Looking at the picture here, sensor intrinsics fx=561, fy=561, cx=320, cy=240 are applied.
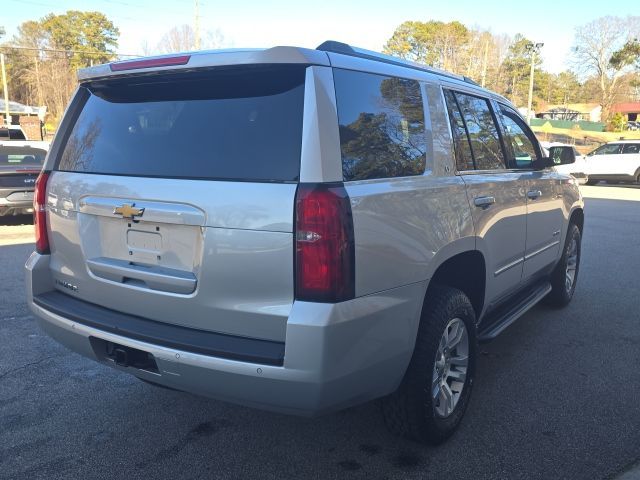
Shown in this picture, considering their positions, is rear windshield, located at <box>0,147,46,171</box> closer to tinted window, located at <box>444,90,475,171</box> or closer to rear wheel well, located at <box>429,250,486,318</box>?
tinted window, located at <box>444,90,475,171</box>

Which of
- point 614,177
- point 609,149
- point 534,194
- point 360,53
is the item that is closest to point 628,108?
point 609,149

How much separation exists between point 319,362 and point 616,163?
2251 cm

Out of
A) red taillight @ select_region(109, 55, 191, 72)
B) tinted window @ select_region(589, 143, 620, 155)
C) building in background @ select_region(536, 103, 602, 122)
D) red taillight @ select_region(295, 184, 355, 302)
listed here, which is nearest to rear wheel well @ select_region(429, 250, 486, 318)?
red taillight @ select_region(295, 184, 355, 302)

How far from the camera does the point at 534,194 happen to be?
4.29 metres

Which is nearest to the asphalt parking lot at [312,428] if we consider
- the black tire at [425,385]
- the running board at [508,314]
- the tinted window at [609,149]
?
the black tire at [425,385]

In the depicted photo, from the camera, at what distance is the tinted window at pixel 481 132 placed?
140 inches

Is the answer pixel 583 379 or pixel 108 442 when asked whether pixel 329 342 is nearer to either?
pixel 108 442

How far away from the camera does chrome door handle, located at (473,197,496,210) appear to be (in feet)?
10.8

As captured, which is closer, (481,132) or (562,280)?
(481,132)

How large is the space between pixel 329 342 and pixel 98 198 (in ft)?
4.46

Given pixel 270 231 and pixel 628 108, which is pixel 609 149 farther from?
pixel 628 108

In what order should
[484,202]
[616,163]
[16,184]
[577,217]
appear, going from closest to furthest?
1. [484,202]
2. [577,217]
3. [16,184]
4. [616,163]

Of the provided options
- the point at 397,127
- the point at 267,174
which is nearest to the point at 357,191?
the point at 267,174

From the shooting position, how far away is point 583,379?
396cm
